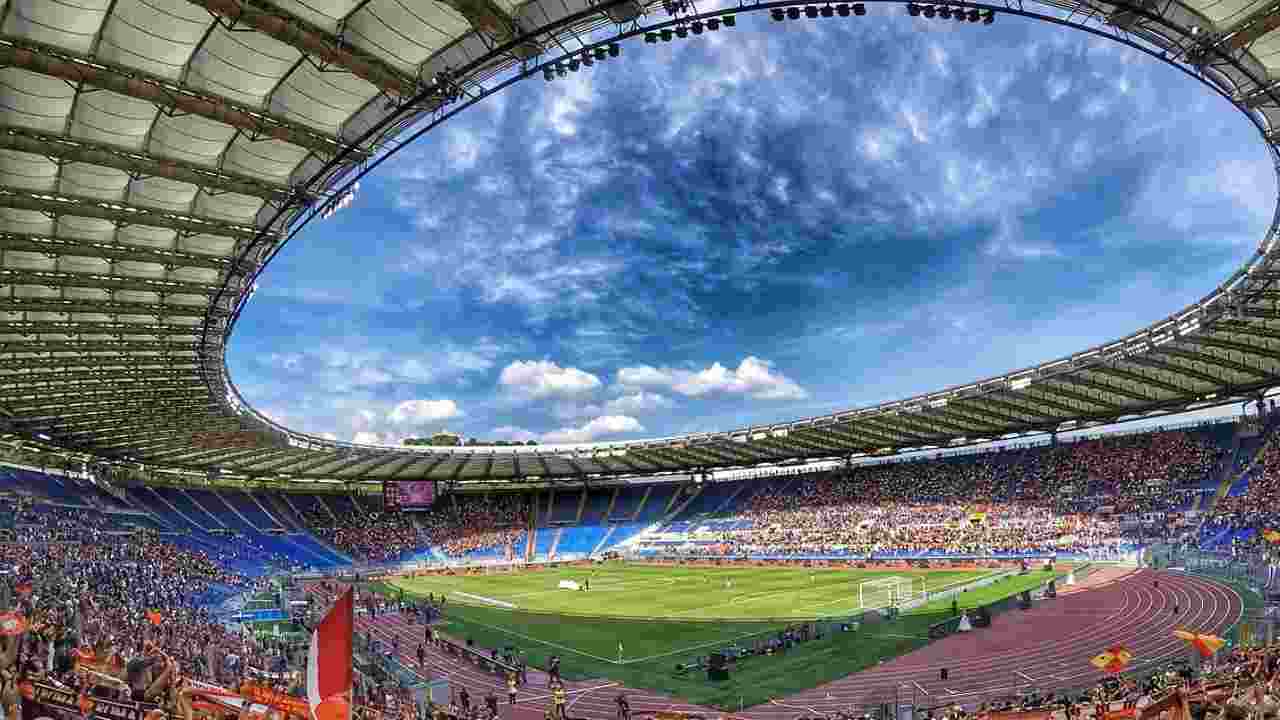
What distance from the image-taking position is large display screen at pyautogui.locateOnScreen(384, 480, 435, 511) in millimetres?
71188

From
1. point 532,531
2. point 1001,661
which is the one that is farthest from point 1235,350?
point 532,531

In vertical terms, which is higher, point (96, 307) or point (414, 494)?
point (96, 307)

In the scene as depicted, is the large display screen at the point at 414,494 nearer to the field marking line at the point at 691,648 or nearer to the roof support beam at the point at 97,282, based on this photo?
the field marking line at the point at 691,648

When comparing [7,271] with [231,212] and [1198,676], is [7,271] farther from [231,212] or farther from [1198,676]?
[1198,676]

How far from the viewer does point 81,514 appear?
170 feet

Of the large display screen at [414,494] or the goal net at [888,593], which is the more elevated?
the large display screen at [414,494]

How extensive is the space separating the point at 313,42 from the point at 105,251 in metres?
11.4

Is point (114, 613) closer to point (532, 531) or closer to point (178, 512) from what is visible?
point (178, 512)

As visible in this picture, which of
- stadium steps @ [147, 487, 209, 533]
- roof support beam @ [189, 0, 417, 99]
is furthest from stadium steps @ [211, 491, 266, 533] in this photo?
roof support beam @ [189, 0, 417, 99]

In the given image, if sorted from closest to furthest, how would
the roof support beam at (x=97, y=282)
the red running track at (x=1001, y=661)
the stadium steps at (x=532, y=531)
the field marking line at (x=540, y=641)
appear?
1. the red running track at (x=1001, y=661)
2. the roof support beam at (x=97, y=282)
3. the field marking line at (x=540, y=641)
4. the stadium steps at (x=532, y=531)

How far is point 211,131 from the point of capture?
1692 cm

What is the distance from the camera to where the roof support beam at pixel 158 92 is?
505 inches

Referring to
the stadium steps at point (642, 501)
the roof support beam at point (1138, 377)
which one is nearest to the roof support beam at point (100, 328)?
the roof support beam at point (1138, 377)

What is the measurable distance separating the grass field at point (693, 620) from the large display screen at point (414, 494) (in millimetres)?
14587
